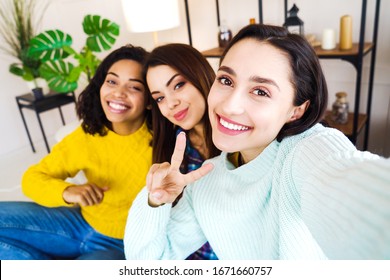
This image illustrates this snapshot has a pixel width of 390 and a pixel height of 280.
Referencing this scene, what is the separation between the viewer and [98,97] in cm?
123

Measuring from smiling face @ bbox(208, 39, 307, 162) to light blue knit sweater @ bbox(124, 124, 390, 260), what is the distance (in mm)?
55

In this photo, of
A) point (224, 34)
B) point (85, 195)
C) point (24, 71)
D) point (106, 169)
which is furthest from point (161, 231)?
point (24, 71)

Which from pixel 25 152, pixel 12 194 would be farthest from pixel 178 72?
pixel 25 152

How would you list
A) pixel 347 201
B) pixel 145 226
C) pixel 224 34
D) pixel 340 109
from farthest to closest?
pixel 224 34 → pixel 340 109 → pixel 145 226 → pixel 347 201

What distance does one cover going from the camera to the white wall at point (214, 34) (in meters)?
1.75

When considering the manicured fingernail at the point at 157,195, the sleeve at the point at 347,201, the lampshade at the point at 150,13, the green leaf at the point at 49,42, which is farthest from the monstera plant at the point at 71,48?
the sleeve at the point at 347,201

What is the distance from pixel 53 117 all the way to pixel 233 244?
2.80 metres

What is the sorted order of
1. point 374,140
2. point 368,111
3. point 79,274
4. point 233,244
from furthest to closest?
point 374,140
point 368,111
point 233,244
point 79,274

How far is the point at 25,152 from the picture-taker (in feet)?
9.34

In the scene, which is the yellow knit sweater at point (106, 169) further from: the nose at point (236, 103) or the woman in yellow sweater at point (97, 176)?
Result: the nose at point (236, 103)

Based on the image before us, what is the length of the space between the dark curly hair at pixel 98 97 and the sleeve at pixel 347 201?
77 centimetres

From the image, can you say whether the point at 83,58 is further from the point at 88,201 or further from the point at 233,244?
the point at 233,244

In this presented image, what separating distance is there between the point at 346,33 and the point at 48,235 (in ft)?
5.35

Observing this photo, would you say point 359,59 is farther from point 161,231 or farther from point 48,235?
point 48,235
